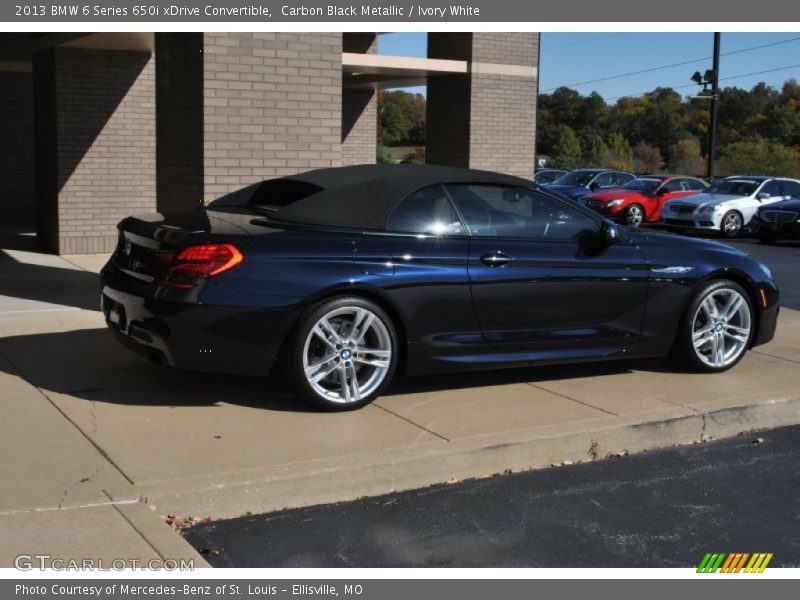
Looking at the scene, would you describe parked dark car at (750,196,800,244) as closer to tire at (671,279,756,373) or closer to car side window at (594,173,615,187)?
car side window at (594,173,615,187)

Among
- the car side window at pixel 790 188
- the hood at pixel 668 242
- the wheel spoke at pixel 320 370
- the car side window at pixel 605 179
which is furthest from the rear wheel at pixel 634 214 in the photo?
the wheel spoke at pixel 320 370

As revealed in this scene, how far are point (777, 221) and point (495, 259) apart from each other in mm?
16424

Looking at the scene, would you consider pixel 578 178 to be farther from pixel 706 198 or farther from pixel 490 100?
pixel 490 100

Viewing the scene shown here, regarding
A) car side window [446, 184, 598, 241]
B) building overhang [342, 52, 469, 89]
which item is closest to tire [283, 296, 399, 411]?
car side window [446, 184, 598, 241]

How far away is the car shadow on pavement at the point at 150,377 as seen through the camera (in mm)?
6238

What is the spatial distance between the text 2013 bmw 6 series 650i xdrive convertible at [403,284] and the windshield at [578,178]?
21.4 metres

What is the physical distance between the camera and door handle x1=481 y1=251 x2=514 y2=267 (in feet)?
21.1

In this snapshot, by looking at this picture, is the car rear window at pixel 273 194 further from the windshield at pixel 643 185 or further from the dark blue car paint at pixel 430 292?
the windshield at pixel 643 185

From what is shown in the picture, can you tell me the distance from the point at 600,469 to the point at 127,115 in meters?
10.1

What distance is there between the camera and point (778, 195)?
24203 mm

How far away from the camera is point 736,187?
24.5 m

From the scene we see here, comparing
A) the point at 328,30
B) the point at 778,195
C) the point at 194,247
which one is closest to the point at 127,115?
the point at 328,30

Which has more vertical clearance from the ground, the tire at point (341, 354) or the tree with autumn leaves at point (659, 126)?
the tree with autumn leaves at point (659, 126)

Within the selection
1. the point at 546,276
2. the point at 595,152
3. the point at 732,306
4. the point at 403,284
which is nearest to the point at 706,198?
the point at 732,306
